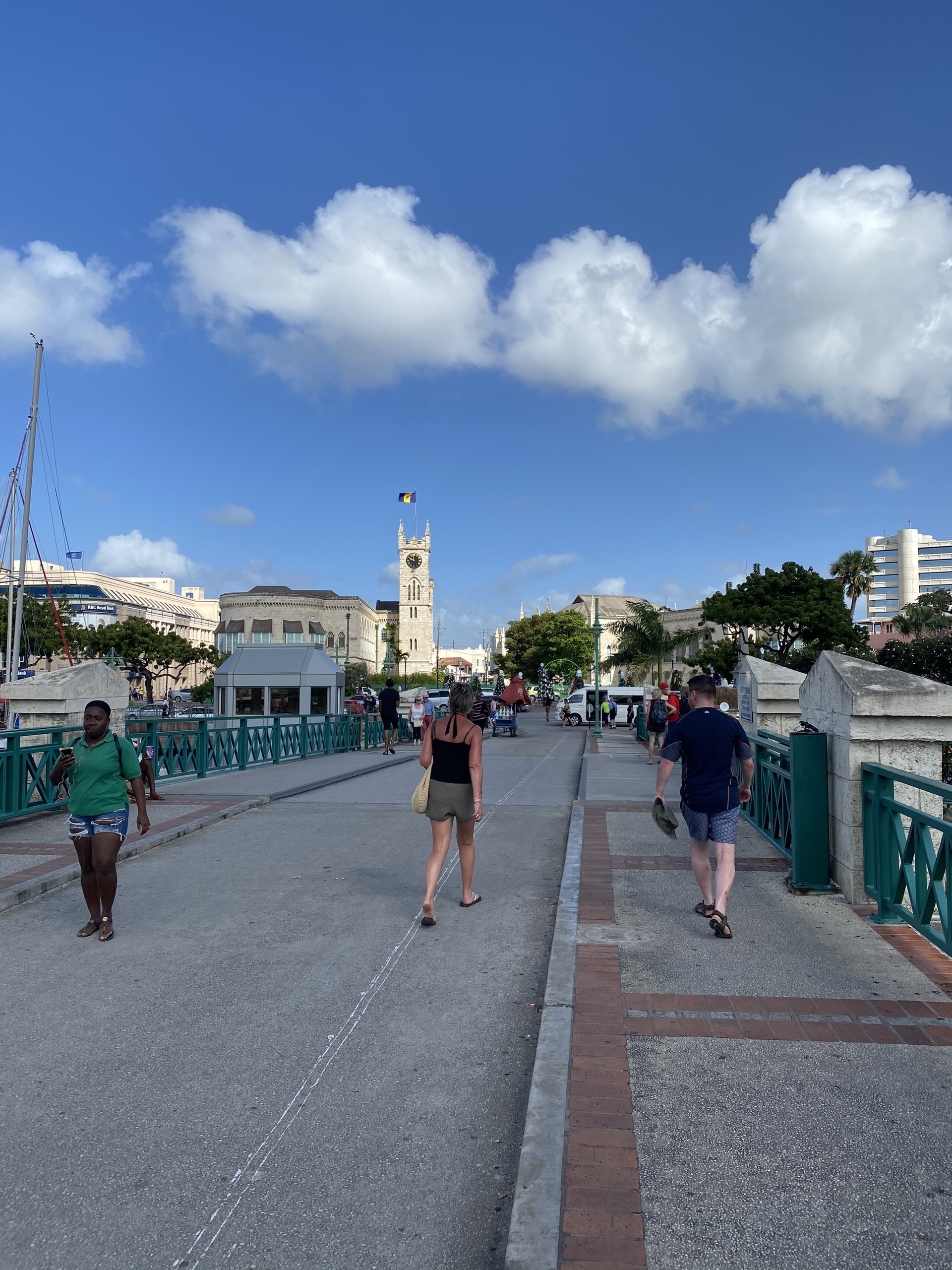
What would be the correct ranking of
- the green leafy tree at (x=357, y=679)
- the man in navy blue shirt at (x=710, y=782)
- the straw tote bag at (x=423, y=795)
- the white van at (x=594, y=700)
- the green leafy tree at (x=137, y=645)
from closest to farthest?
the man in navy blue shirt at (x=710, y=782) → the straw tote bag at (x=423, y=795) → the white van at (x=594, y=700) → the green leafy tree at (x=137, y=645) → the green leafy tree at (x=357, y=679)

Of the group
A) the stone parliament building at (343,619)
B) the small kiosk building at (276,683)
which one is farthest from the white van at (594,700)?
the stone parliament building at (343,619)

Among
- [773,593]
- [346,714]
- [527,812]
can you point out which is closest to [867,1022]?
[527,812]

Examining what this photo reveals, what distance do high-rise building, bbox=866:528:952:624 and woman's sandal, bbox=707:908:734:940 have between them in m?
170

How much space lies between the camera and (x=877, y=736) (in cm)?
607

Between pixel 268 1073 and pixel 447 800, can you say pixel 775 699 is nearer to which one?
pixel 447 800

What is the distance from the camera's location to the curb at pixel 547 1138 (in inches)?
99.3

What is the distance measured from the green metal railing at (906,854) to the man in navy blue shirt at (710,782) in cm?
86

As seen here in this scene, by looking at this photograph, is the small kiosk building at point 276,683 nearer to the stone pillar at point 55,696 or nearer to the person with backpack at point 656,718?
the person with backpack at point 656,718

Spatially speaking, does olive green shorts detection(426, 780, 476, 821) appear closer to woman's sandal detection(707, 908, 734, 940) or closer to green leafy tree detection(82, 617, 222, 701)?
woman's sandal detection(707, 908, 734, 940)

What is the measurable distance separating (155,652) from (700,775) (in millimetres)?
61384

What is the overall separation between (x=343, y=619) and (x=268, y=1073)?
5271 inches

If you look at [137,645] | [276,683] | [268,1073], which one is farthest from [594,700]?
[268,1073]

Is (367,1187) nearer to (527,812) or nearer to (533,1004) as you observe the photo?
(533,1004)

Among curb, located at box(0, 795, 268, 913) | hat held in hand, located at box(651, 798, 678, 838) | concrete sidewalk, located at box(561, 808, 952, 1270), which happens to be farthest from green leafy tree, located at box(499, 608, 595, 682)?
concrete sidewalk, located at box(561, 808, 952, 1270)
